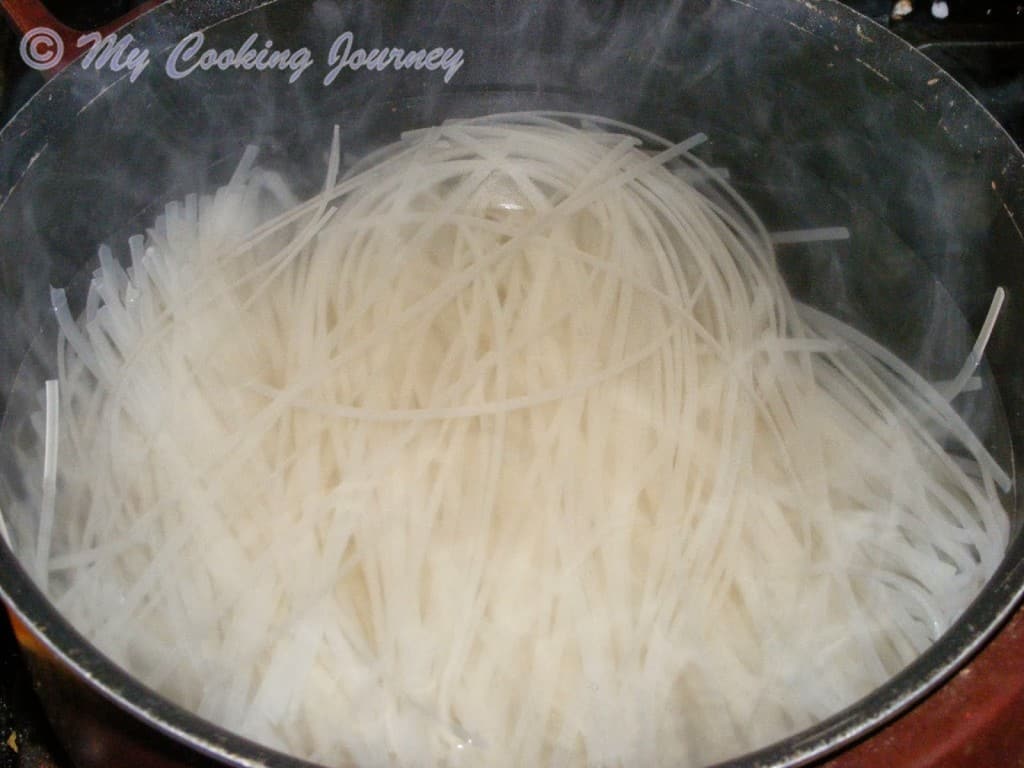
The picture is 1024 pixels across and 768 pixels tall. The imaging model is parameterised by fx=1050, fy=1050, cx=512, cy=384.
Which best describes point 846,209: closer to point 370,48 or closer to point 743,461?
point 743,461

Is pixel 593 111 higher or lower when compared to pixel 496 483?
higher

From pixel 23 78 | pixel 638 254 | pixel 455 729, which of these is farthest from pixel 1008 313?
pixel 23 78

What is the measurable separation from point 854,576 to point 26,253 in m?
0.90

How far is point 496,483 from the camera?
1.05 m

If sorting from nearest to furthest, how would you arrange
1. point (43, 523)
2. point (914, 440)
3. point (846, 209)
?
point (43, 523)
point (914, 440)
point (846, 209)

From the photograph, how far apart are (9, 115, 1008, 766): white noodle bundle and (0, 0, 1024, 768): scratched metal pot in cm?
6

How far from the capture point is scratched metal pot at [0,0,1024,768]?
3.45 ft

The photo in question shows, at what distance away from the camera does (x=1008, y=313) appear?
106cm

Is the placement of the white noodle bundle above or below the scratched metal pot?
below

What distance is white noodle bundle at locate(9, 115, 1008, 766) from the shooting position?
37.6 inches

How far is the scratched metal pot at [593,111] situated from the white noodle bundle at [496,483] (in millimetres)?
62

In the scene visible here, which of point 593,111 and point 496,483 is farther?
point 593,111

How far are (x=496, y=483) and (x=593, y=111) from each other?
0.59m

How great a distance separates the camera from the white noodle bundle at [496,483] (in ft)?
3.13
